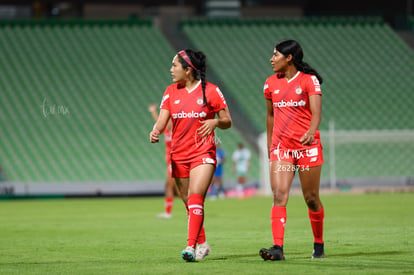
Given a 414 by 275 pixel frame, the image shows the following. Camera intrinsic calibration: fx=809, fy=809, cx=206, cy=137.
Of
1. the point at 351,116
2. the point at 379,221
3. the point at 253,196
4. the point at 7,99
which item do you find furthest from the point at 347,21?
the point at 379,221

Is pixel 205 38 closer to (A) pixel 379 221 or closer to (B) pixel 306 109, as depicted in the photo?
(A) pixel 379 221

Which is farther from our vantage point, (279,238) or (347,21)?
(347,21)

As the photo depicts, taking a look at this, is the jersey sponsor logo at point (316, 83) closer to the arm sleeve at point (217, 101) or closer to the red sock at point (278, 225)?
the arm sleeve at point (217, 101)

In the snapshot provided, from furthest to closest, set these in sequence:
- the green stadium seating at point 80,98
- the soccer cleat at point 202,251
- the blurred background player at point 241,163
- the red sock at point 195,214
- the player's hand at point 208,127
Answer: the green stadium seating at point 80,98 < the blurred background player at point 241,163 < the soccer cleat at point 202,251 < the player's hand at point 208,127 < the red sock at point 195,214

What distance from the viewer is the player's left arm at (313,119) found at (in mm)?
8281

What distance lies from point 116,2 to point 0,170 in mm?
11311

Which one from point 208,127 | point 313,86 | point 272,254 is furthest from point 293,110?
point 272,254

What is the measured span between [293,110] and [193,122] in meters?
1.10

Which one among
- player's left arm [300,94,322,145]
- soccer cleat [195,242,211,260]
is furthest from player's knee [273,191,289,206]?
soccer cleat [195,242,211,260]

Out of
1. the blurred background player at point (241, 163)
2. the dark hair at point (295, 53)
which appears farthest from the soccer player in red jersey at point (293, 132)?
the blurred background player at point (241, 163)

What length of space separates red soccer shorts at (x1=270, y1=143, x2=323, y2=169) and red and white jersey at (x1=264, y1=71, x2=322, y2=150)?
0.16 ft

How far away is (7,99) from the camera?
1189 inches

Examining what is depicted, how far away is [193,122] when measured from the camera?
348 inches

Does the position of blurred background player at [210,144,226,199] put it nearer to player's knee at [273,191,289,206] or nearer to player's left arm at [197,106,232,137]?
player's left arm at [197,106,232,137]
